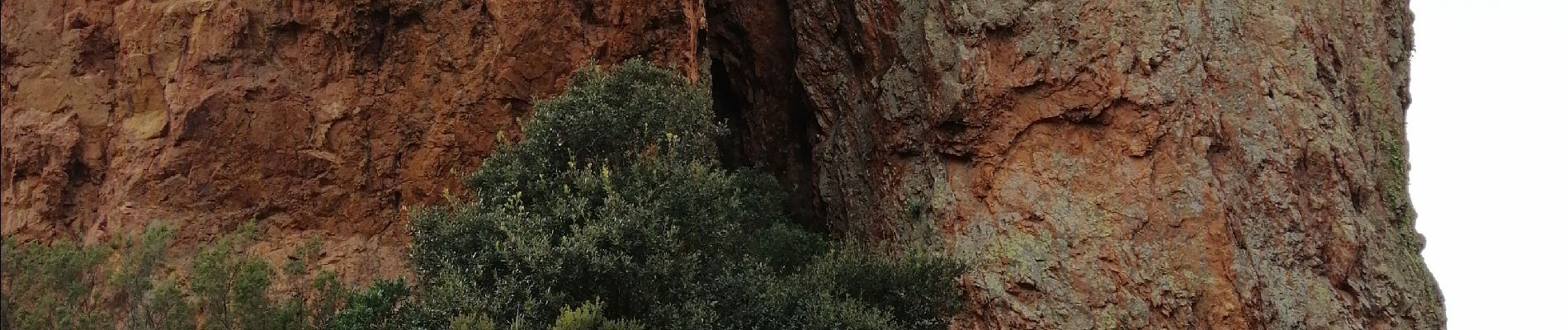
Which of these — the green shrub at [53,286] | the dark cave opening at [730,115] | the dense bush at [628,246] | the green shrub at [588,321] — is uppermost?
the dark cave opening at [730,115]

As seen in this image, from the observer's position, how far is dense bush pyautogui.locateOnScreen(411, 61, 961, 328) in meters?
14.3

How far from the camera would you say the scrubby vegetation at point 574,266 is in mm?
14328

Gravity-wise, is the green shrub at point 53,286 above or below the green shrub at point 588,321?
below

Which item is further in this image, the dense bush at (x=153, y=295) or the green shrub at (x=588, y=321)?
the dense bush at (x=153, y=295)

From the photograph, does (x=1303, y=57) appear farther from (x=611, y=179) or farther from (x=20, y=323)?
(x=20, y=323)

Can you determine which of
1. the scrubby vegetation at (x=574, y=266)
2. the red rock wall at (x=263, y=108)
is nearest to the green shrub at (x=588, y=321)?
the scrubby vegetation at (x=574, y=266)

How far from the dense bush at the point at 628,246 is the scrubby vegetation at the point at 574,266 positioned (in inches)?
0.8

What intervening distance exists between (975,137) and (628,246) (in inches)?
201

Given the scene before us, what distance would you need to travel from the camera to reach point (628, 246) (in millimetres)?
14625

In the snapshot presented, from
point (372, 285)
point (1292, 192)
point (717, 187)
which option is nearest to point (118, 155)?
point (372, 285)

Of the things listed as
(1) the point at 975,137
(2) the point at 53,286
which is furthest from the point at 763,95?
(2) the point at 53,286

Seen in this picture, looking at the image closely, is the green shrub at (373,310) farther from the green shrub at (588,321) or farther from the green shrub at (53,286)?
the green shrub at (53,286)

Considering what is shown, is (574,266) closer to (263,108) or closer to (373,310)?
(373,310)

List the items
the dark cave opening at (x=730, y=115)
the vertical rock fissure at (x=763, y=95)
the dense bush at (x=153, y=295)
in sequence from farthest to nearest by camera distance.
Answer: the dark cave opening at (x=730, y=115)
the vertical rock fissure at (x=763, y=95)
the dense bush at (x=153, y=295)
